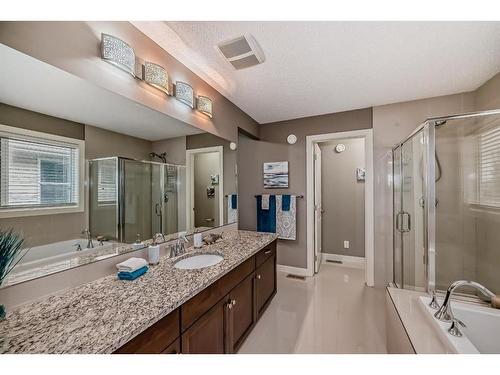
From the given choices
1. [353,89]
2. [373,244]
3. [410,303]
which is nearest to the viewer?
[410,303]

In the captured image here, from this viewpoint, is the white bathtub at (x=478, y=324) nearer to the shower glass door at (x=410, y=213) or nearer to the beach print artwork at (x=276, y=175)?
the shower glass door at (x=410, y=213)

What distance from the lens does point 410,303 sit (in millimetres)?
1557

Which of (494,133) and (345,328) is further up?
(494,133)

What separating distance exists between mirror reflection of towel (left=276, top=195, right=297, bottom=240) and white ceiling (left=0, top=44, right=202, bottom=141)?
2047mm

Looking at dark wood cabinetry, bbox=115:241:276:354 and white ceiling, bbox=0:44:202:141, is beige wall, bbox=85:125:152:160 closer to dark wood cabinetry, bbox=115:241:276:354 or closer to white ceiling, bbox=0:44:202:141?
white ceiling, bbox=0:44:202:141

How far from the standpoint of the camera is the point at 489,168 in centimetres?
197

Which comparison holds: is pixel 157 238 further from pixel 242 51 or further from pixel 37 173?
pixel 242 51

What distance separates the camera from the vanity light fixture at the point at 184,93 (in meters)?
1.62

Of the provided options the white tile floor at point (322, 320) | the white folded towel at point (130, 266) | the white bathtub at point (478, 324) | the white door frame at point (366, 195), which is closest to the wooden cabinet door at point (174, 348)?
the white folded towel at point (130, 266)

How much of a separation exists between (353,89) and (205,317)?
98.2 inches

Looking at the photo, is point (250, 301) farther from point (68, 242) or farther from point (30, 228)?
point (30, 228)

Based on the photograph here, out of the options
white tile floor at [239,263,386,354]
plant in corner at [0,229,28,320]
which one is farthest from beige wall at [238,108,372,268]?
plant in corner at [0,229,28,320]

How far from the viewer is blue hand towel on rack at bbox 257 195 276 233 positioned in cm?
306
